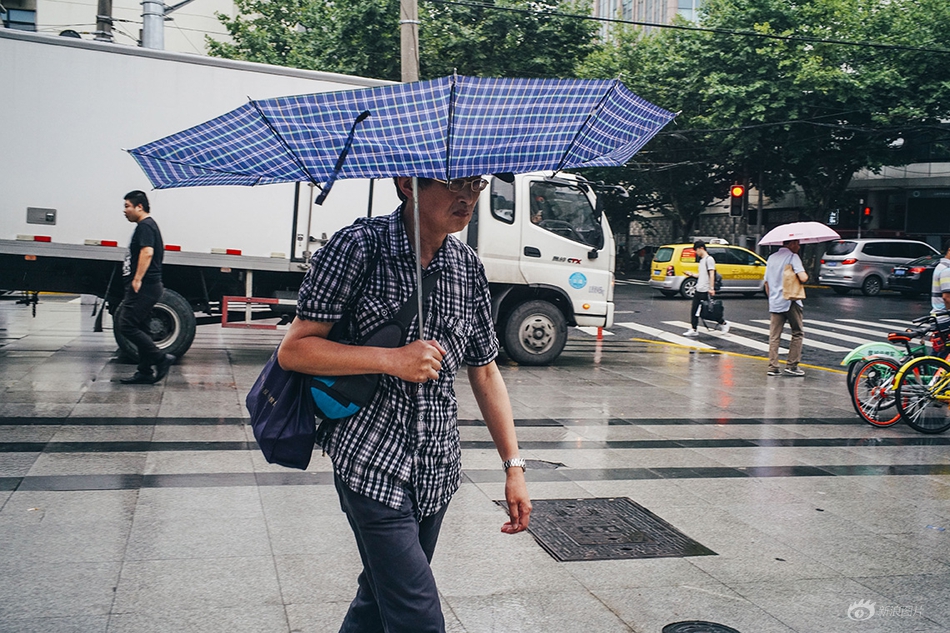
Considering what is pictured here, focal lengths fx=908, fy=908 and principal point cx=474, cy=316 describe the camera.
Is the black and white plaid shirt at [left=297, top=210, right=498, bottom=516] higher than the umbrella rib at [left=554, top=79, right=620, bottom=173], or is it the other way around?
the umbrella rib at [left=554, top=79, right=620, bottom=173]

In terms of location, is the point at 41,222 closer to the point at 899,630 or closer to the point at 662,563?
the point at 662,563

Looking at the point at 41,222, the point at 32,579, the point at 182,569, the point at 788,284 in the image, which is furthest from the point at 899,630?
the point at 41,222

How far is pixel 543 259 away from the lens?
1167 centimetres

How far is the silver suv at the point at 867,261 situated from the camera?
26.7 m

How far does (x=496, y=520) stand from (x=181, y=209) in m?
6.82

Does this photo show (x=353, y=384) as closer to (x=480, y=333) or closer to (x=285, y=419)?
(x=285, y=419)

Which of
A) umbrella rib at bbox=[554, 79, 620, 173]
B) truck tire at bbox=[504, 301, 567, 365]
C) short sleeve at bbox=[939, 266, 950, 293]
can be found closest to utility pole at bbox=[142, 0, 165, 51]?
truck tire at bbox=[504, 301, 567, 365]

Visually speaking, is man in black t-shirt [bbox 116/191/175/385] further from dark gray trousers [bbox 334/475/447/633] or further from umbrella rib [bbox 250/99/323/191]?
dark gray trousers [bbox 334/475/447/633]

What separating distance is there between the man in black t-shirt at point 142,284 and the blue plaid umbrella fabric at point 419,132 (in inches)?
242

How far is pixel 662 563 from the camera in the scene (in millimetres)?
4598

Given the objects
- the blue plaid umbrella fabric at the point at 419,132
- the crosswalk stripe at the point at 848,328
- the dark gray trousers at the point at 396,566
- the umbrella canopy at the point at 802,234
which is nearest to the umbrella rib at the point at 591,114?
the blue plaid umbrella fabric at the point at 419,132

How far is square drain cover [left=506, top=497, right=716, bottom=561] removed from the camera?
15.6 feet

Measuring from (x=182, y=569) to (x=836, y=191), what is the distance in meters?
33.3

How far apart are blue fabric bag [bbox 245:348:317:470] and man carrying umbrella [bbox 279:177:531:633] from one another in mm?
58
